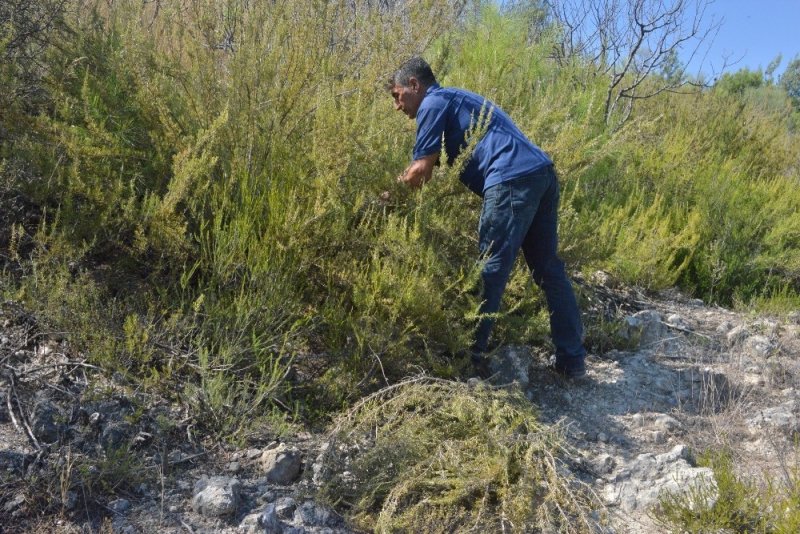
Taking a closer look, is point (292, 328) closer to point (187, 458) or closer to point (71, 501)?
point (187, 458)

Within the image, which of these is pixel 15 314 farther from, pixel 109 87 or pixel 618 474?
pixel 618 474

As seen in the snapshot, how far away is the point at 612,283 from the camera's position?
567cm

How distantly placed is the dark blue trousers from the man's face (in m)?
0.65

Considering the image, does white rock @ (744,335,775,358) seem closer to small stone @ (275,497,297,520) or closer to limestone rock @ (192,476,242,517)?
small stone @ (275,497,297,520)

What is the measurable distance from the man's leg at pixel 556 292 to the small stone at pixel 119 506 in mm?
2526

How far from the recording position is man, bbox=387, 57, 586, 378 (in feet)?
12.0

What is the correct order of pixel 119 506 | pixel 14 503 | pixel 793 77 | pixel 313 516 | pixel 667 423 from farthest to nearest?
pixel 793 77
pixel 667 423
pixel 313 516
pixel 119 506
pixel 14 503

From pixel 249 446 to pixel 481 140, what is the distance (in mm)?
1967

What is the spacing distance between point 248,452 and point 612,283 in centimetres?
361

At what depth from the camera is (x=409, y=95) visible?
384cm

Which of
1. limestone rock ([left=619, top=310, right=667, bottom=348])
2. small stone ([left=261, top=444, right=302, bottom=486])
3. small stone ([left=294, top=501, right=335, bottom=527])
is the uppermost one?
limestone rock ([left=619, top=310, right=667, bottom=348])

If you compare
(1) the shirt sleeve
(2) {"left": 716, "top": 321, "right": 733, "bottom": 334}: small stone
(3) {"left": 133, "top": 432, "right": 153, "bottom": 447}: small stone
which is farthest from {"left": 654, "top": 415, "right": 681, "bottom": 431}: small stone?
(3) {"left": 133, "top": 432, "right": 153, "bottom": 447}: small stone

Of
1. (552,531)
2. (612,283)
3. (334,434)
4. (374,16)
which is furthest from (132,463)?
(612,283)

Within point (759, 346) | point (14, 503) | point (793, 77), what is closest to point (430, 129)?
point (14, 503)
